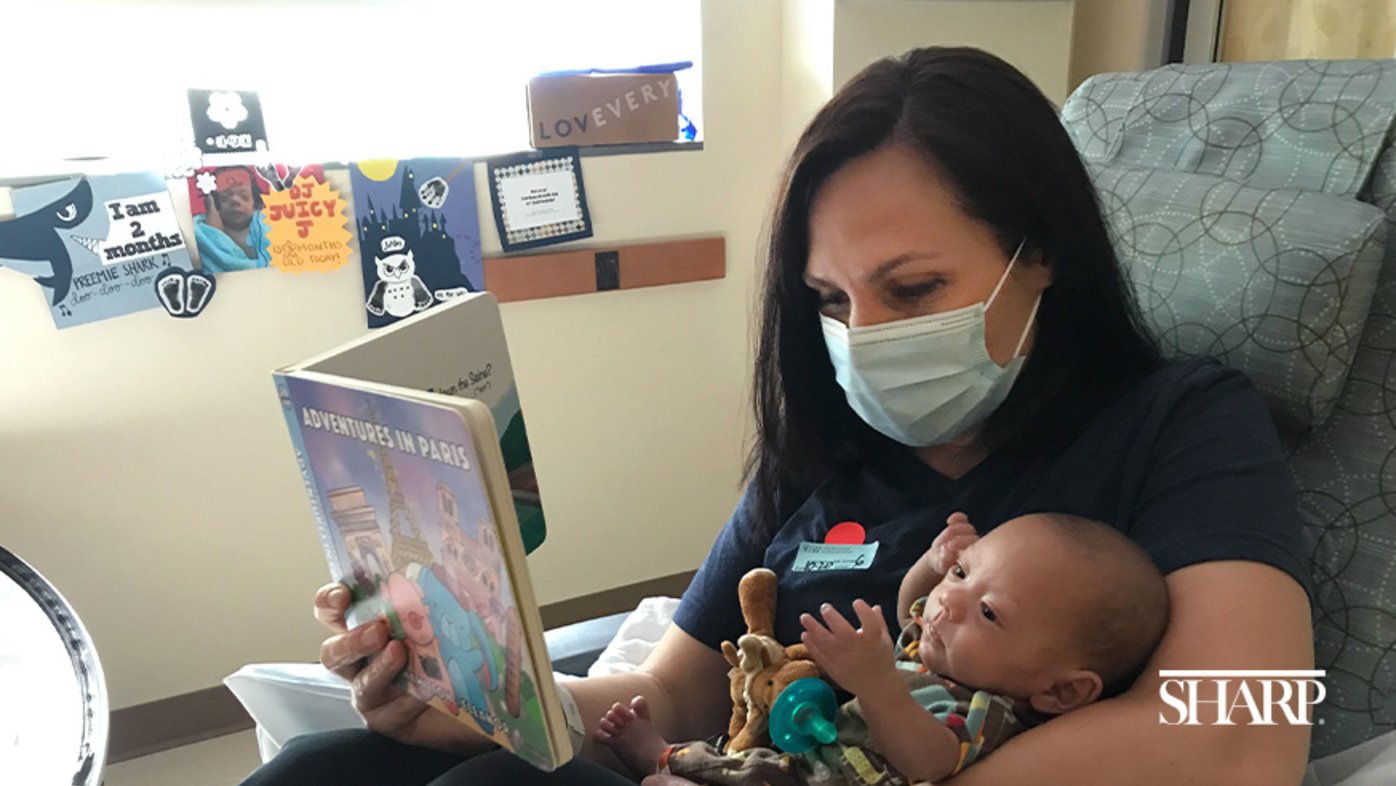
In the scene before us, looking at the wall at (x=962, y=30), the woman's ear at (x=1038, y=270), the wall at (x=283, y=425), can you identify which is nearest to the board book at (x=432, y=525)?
the woman's ear at (x=1038, y=270)

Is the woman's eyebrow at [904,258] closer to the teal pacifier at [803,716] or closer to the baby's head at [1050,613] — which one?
the baby's head at [1050,613]

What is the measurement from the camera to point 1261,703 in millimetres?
775

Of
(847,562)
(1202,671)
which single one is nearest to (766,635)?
(847,562)

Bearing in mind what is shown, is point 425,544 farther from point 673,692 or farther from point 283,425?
point 283,425

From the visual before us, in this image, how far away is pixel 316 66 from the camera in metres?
1.98

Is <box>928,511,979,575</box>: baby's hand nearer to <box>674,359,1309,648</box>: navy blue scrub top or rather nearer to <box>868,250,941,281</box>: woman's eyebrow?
<box>674,359,1309,648</box>: navy blue scrub top

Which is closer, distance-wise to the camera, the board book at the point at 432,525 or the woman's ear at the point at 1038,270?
the board book at the point at 432,525

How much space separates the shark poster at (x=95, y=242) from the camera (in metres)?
1.80

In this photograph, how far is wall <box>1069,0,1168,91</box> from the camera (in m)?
2.08

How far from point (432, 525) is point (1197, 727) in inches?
23.0

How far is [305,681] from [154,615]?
3.53ft

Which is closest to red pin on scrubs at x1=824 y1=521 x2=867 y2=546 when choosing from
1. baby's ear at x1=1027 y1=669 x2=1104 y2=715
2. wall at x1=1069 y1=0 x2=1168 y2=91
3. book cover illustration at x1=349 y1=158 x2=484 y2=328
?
baby's ear at x1=1027 y1=669 x2=1104 y2=715

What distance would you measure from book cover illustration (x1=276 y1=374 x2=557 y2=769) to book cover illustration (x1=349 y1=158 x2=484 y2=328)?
3.91 feet

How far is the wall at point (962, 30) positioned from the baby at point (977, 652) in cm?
135
